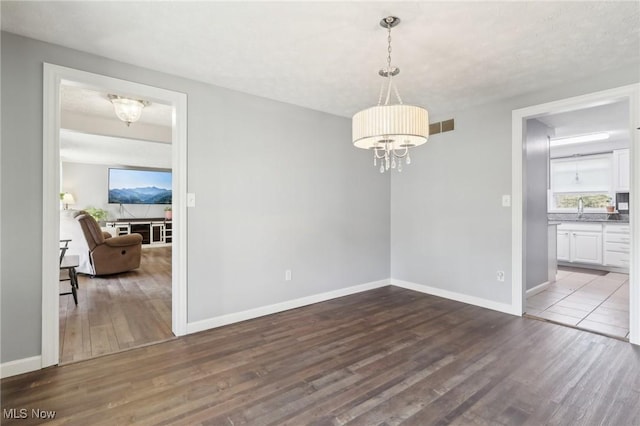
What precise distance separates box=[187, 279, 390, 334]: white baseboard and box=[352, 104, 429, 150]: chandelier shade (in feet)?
7.23

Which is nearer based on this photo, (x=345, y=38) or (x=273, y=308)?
(x=345, y=38)

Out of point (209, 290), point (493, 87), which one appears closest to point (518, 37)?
point (493, 87)

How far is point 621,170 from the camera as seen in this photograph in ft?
18.6

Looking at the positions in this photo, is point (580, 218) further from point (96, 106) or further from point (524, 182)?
point (96, 106)

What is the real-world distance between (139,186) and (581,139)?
1045 cm

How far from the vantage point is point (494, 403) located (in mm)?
1821

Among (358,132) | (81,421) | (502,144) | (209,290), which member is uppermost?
(502,144)

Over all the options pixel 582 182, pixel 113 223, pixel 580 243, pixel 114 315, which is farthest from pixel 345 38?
pixel 113 223

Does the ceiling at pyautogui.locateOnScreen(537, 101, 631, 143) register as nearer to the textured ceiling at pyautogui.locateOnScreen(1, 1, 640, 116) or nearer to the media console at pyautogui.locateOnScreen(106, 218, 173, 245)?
the textured ceiling at pyautogui.locateOnScreen(1, 1, 640, 116)

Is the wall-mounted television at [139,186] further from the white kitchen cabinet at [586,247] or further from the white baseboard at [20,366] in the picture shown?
the white kitchen cabinet at [586,247]

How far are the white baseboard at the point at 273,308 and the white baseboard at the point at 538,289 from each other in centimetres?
190

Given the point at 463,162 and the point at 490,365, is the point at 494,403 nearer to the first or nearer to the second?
the point at 490,365

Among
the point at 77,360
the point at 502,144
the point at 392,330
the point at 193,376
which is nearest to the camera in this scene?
the point at 193,376

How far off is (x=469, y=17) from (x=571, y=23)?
2.30ft
